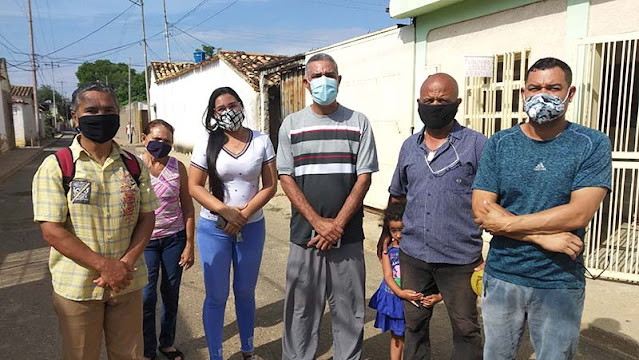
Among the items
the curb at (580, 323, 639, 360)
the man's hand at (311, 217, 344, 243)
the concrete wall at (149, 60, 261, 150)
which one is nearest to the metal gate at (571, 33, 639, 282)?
the curb at (580, 323, 639, 360)

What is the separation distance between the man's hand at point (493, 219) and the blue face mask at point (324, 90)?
43.2 inches

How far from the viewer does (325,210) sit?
8.83 ft

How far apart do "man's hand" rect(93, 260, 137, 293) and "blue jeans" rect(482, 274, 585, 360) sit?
1813mm

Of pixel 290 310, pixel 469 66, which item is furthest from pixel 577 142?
pixel 469 66

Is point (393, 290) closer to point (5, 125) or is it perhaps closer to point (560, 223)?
point (560, 223)

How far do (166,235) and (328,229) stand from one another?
50.0 inches

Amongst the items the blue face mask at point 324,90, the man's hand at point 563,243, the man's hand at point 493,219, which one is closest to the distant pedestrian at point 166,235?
the blue face mask at point 324,90

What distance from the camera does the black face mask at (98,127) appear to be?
87.8 inches

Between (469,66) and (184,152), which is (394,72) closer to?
(469,66)

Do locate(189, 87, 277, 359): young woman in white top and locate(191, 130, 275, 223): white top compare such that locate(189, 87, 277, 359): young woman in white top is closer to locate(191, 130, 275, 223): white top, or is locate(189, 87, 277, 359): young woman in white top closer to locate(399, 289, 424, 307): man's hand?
locate(191, 130, 275, 223): white top

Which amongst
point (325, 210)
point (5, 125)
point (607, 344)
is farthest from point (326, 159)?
point (5, 125)

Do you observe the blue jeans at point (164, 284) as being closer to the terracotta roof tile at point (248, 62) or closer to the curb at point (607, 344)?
the curb at point (607, 344)

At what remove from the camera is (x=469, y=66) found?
517cm

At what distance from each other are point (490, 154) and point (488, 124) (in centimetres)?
347
